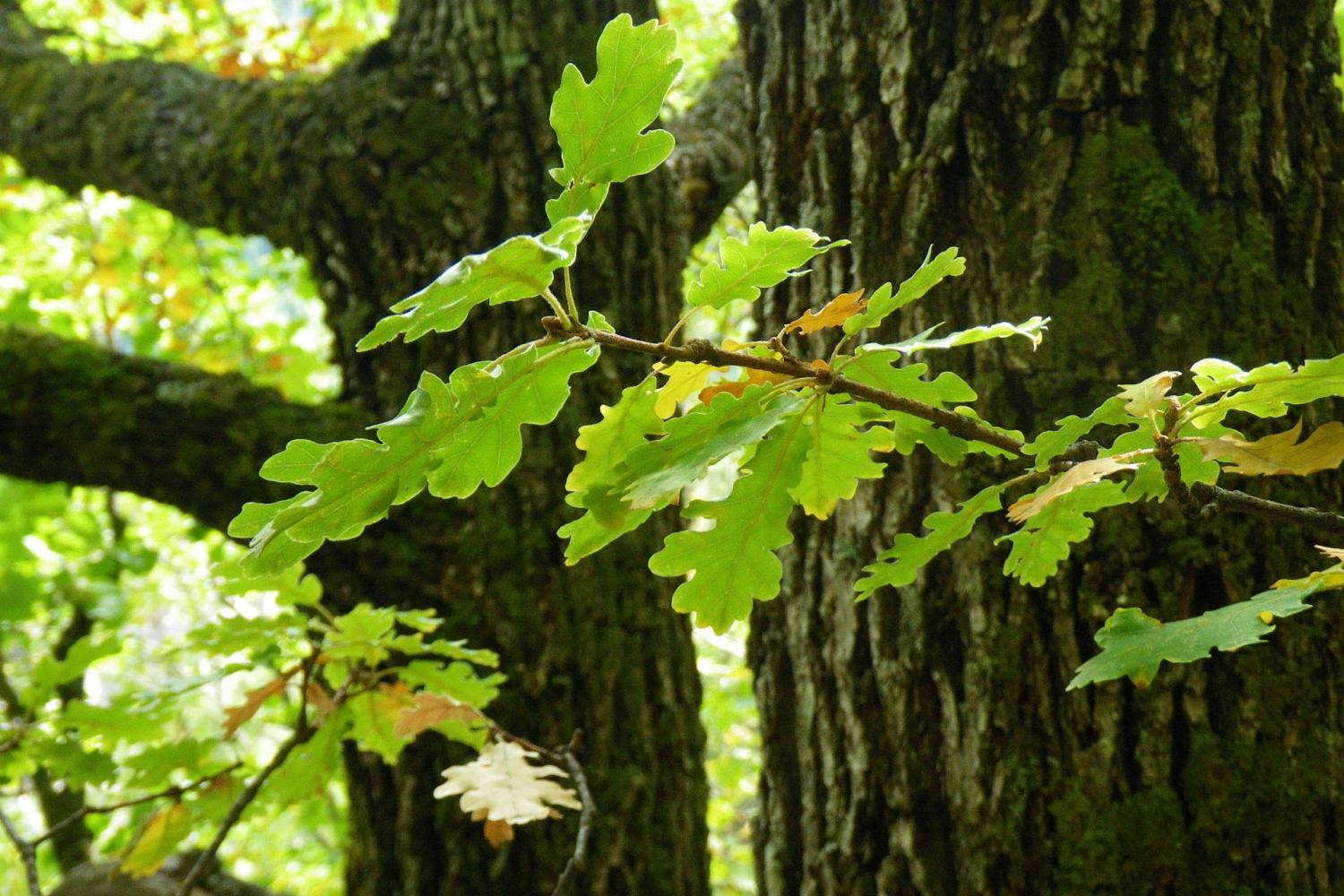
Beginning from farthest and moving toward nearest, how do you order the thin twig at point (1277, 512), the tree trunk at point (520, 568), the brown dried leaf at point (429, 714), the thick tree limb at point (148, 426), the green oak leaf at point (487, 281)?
the thick tree limb at point (148, 426), the tree trunk at point (520, 568), the brown dried leaf at point (429, 714), the thin twig at point (1277, 512), the green oak leaf at point (487, 281)

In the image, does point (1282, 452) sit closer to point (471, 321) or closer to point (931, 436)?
point (931, 436)

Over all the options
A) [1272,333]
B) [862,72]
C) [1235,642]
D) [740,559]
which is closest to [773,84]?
[862,72]

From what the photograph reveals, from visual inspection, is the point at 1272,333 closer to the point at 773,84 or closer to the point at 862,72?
the point at 862,72

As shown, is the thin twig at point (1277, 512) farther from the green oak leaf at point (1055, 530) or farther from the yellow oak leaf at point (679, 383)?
the yellow oak leaf at point (679, 383)

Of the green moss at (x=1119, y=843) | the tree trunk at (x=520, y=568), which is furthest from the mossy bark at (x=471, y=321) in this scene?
the green moss at (x=1119, y=843)

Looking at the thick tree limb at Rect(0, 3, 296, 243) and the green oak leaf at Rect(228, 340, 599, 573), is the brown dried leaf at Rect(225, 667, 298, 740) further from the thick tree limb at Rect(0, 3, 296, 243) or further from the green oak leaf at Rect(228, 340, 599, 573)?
the thick tree limb at Rect(0, 3, 296, 243)

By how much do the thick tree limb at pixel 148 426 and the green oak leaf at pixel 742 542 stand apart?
162cm

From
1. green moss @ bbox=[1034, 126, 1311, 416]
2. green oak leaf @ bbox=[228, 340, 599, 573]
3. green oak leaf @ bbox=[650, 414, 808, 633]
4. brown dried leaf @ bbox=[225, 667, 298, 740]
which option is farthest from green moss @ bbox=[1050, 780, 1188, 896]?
brown dried leaf @ bbox=[225, 667, 298, 740]

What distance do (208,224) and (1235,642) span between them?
2.68 meters

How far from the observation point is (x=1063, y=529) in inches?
33.8

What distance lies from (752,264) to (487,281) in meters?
0.23

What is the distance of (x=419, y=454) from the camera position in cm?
70

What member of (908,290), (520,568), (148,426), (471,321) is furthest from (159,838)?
(908,290)

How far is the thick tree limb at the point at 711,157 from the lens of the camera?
9.66 feet
